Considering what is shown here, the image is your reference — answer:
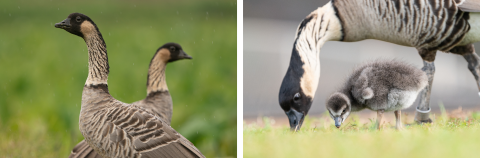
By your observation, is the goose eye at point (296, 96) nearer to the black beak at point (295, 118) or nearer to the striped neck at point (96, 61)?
the black beak at point (295, 118)

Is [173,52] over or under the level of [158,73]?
over

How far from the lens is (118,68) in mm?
→ 3705

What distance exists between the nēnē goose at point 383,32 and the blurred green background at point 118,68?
2.29 ft

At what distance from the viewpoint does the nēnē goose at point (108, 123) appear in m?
1.41

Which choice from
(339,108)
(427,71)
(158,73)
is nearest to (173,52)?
(158,73)

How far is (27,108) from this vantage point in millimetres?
2775

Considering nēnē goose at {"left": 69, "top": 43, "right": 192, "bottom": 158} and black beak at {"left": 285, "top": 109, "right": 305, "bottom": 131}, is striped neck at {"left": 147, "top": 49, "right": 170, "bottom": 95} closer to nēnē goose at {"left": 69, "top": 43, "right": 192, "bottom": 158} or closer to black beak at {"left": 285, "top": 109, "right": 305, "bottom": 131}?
nēnē goose at {"left": 69, "top": 43, "right": 192, "bottom": 158}

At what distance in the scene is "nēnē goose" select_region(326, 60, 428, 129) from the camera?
1947mm

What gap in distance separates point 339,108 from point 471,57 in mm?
994

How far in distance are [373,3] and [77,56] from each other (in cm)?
297

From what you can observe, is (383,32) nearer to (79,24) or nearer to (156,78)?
(156,78)

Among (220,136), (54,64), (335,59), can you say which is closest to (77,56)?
(54,64)

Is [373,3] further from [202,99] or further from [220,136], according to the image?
[202,99]

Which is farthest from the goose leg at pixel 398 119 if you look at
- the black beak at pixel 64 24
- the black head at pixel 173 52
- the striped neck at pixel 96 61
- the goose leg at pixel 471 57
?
the black beak at pixel 64 24
